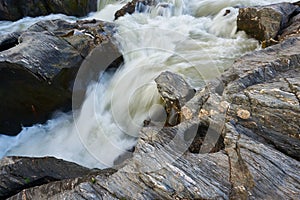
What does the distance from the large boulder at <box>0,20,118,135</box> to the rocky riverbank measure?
239cm

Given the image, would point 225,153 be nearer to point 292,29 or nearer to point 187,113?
point 187,113

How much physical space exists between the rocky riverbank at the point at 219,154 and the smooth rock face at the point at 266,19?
3219 mm

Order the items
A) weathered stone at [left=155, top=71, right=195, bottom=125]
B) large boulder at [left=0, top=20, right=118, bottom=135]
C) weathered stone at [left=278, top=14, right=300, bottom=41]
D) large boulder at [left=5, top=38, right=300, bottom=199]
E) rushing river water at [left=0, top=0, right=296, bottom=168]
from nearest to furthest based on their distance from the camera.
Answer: large boulder at [left=5, top=38, right=300, bottom=199] < weathered stone at [left=155, top=71, right=195, bottom=125] < large boulder at [left=0, top=20, right=118, bottom=135] < rushing river water at [left=0, top=0, right=296, bottom=168] < weathered stone at [left=278, top=14, right=300, bottom=41]

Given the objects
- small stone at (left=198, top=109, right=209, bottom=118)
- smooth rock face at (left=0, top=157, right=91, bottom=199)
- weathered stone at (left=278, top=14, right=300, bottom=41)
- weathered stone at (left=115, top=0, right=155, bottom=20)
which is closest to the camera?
small stone at (left=198, top=109, right=209, bottom=118)

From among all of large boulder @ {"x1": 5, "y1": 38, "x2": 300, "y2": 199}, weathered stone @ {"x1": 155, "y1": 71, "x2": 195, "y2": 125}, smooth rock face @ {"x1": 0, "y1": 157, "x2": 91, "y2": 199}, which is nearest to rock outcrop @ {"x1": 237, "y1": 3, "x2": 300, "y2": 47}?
weathered stone @ {"x1": 155, "y1": 71, "x2": 195, "y2": 125}

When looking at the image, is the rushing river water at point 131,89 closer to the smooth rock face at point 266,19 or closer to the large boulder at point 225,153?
the smooth rock face at point 266,19

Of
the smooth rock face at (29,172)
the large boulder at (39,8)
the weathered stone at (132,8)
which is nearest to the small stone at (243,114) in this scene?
the smooth rock face at (29,172)

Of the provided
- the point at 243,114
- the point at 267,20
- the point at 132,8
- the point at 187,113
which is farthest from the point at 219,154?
the point at 132,8

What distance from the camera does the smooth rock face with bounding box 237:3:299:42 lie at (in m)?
8.66

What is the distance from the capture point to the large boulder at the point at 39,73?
7105 millimetres

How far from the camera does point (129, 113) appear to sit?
773 cm

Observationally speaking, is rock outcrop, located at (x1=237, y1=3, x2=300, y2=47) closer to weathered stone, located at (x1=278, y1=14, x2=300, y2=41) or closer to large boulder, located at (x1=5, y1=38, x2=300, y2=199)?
weathered stone, located at (x1=278, y1=14, x2=300, y2=41)

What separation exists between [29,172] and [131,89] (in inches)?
147

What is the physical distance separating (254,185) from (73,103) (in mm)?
5682
